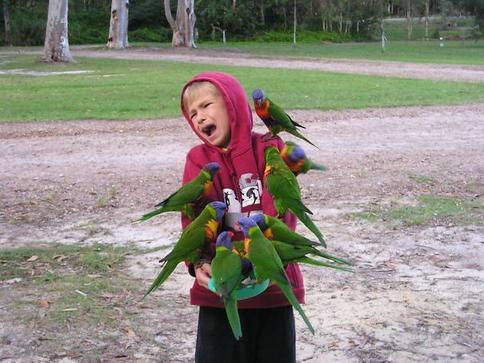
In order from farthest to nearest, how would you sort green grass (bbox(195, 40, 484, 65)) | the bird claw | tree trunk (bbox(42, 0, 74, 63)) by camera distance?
green grass (bbox(195, 40, 484, 65)) < tree trunk (bbox(42, 0, 74, 63)) < the bird claw

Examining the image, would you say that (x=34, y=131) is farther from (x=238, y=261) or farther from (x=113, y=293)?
(x=238, y=261)

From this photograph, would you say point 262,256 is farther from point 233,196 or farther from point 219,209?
point 233,196

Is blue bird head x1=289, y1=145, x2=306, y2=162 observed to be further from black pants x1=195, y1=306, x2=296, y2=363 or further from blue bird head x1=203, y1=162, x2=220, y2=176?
black pants x1=195, y1=306, x2=296, y2=363

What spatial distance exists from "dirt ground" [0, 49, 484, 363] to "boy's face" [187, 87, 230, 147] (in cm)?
158

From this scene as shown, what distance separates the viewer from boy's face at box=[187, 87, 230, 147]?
2.45 m

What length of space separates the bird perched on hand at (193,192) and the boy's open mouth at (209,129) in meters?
0.15

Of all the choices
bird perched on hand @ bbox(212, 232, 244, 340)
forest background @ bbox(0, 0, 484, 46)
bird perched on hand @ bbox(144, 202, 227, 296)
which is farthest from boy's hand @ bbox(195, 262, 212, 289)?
forest background @ bbox(0, 0, 484, 46)

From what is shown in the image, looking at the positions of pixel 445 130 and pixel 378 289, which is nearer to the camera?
pixel 378 289

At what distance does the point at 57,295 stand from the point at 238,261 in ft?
8.86

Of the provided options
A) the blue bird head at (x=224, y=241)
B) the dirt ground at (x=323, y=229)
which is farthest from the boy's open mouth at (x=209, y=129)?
the dirt ground at (x=323, y=229)

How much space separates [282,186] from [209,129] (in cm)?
38

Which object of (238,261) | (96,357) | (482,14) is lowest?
(96,357)

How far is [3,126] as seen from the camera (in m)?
11.3

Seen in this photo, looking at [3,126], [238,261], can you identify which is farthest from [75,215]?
[3,126]
